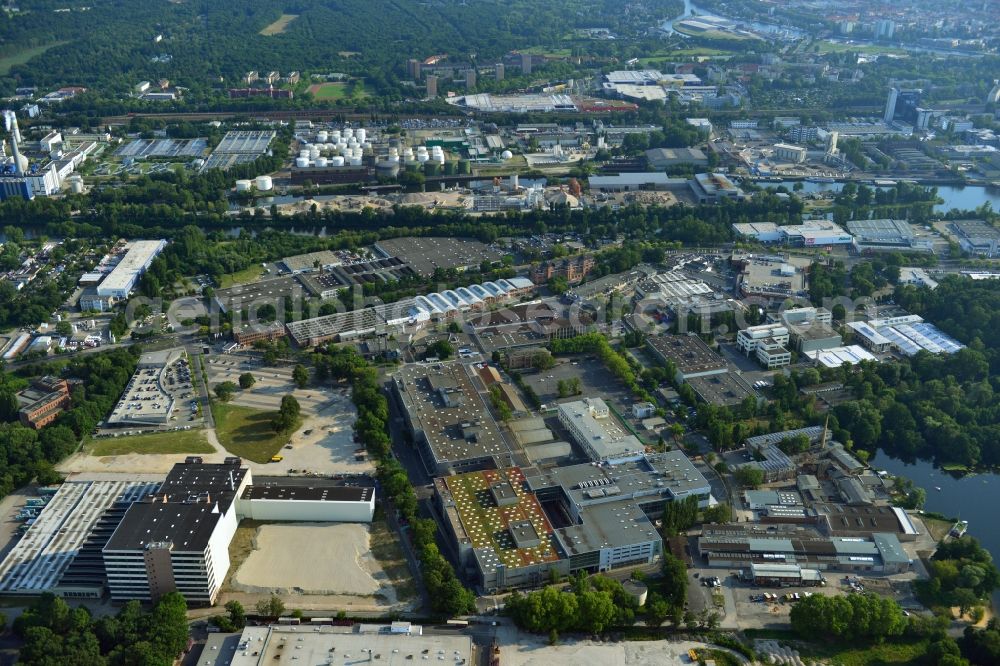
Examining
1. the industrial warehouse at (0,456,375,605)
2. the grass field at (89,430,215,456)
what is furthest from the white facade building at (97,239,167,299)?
the industrial warehouse at (0,456,375,605)

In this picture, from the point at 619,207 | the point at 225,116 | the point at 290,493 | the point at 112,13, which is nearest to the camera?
the point at 290,493

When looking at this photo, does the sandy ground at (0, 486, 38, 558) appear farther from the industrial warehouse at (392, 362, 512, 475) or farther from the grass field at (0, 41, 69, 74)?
the grass field at (0, 41, 69, 74)

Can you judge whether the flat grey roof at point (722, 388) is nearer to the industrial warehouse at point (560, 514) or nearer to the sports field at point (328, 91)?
the industrial warehouse at point (560, 514)

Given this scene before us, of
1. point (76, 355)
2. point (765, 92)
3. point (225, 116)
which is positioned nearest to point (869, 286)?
point (76, 355)

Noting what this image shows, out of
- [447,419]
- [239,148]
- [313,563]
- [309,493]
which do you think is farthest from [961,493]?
[239,148]

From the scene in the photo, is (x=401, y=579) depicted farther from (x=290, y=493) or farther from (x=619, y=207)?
(x=619, y=207)

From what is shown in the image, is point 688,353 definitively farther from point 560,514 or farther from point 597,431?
point 560,514
